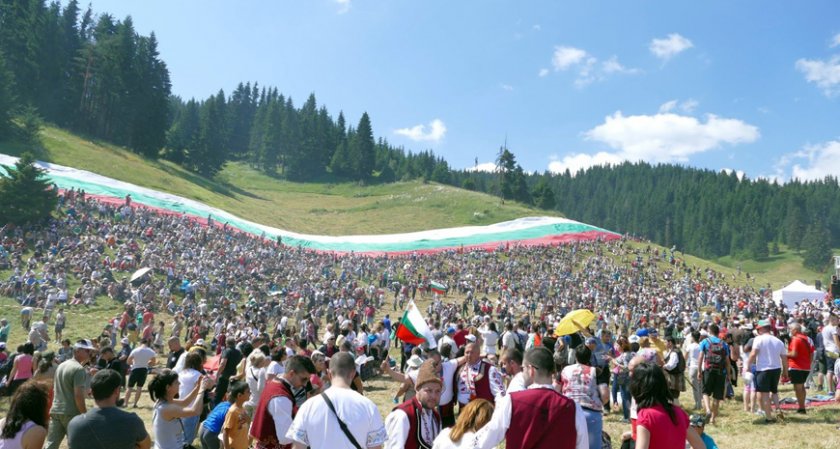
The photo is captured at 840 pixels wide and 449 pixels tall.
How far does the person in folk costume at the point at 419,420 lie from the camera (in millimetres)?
3783

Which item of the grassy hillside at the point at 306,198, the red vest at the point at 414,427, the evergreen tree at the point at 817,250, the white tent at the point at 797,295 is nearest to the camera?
the red vest at the point at 414,427

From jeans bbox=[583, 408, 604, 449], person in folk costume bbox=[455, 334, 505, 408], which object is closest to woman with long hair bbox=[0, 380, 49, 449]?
person in folk costume bbox=[455, 334, 505, 408]

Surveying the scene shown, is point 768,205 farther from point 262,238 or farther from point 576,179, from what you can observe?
point 262,238

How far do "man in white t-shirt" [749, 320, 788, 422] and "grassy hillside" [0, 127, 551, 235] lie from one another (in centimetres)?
4719

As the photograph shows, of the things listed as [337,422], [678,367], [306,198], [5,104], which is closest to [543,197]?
[306,198]

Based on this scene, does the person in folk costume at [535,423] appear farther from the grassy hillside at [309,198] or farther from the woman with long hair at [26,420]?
Result: the grassy hillside at [309,198]

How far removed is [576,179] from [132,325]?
173203 millimetres

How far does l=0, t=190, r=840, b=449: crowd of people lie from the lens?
3.57 meters

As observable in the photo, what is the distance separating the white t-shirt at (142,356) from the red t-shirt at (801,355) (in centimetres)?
1131

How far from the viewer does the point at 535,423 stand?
10.7 ft

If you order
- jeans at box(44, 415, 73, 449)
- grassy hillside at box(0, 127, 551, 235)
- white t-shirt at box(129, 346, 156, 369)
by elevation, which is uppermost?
grassy hillside at box(0, 127, 551, 235)

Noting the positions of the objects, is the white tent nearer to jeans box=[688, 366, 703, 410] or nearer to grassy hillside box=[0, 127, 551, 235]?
jeans box=[688, 366, 703, 410]

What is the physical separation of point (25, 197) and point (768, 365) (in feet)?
106

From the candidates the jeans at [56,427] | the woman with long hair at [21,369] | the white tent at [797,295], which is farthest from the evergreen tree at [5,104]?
the white tent at [797,295]
